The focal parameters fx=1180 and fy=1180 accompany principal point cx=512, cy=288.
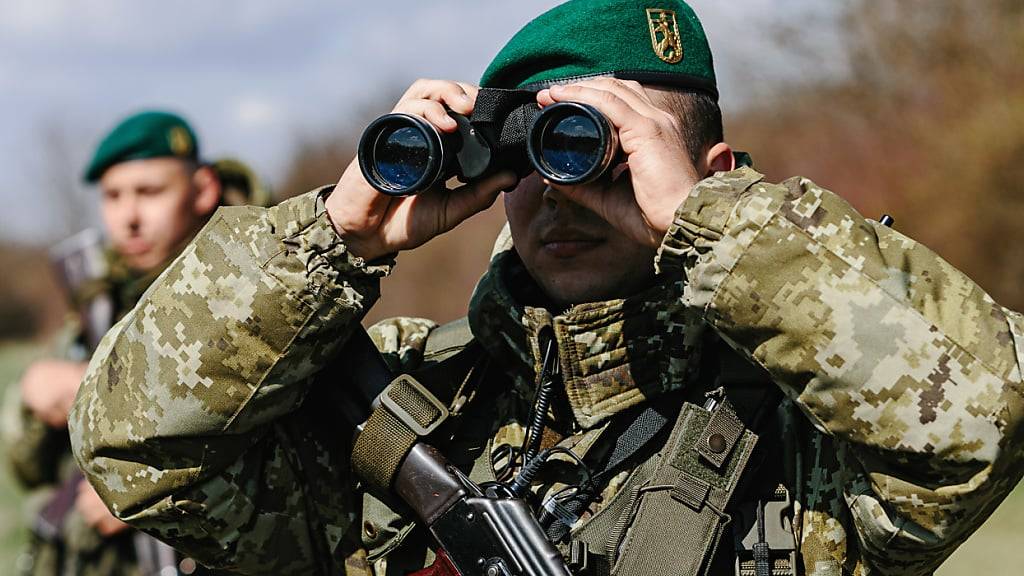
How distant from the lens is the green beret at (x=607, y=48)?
2.49 m

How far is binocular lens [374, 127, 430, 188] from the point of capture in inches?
89.0

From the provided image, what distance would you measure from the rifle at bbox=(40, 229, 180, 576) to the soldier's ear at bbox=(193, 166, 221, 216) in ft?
1.58

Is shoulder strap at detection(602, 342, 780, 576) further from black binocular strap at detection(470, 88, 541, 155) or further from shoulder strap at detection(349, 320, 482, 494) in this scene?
black binocular strap at detection(470, 88, 541, 155)

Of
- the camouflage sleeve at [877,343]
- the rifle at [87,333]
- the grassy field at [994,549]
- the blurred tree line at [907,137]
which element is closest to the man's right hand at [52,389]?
the rifle at [87,333]

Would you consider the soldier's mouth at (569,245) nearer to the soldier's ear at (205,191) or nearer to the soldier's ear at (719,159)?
the soldier's ear at (719,159)

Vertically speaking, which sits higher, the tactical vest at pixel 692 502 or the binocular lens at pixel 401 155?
the binocular lens at pixel 401 155

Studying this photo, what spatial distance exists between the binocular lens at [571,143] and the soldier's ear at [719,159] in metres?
0.45

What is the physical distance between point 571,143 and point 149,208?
3.33 m

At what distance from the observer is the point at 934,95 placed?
1773 cm

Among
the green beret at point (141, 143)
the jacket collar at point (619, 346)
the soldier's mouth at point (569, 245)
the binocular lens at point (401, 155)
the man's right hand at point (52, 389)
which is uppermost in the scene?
the binocular lens at point (401, 155)

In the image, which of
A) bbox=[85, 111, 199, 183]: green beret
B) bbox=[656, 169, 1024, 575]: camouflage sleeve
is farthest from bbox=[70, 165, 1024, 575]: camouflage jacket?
bbox=[85, 111, 199, 183]: green beret

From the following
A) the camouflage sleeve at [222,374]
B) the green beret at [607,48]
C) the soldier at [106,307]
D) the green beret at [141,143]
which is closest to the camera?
the camouflage sleeve at [222,374]

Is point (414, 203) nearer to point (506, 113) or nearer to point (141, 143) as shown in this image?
point (506, 113)

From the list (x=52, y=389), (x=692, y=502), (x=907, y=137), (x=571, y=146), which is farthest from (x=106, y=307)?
(x=907, y=137)
